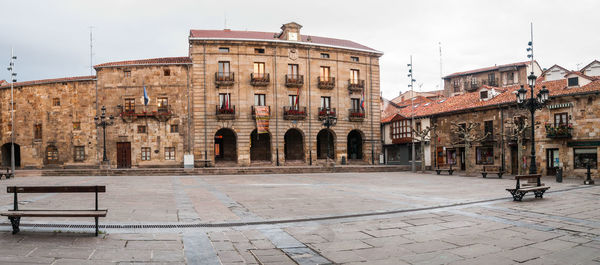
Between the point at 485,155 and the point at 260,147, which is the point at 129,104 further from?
the point at 485,155

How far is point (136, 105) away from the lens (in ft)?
113

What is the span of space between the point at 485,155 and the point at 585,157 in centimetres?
757

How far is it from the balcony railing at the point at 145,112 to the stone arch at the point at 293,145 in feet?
37.8

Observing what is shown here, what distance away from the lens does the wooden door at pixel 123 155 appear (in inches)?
1356

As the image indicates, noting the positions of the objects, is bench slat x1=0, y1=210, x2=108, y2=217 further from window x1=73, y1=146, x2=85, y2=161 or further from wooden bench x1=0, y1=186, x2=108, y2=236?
window x1=73, y1=146, x2=85, y2=161

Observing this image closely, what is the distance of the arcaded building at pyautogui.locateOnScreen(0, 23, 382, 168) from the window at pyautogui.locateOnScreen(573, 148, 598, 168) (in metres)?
17.8

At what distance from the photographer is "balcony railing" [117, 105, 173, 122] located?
112ft

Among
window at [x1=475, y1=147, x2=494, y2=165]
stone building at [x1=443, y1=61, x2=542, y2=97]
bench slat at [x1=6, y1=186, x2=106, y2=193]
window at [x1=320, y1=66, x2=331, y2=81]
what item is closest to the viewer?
bench slat at [x1=6, y1=186, x2=106, y2=193]

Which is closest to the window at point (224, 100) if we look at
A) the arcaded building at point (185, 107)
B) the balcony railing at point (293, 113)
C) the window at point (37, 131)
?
the arcaded building at point (185, 107)

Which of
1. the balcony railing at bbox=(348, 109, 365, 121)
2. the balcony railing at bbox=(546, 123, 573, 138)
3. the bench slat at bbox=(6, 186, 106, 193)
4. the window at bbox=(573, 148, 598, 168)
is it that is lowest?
the window at bbox=(573, 148, 598, 168)

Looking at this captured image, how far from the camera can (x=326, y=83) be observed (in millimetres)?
37406

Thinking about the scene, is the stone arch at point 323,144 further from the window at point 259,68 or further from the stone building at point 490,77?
the stone building at point 490,77

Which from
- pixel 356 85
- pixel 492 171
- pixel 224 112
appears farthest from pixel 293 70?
pixel 492 171

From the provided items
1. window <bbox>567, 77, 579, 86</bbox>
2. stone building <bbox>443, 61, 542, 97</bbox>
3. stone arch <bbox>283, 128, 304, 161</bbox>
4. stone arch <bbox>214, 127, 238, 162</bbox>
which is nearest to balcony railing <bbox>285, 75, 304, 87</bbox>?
stone arch <bbox>283, 128, 304, 161</bbox>
